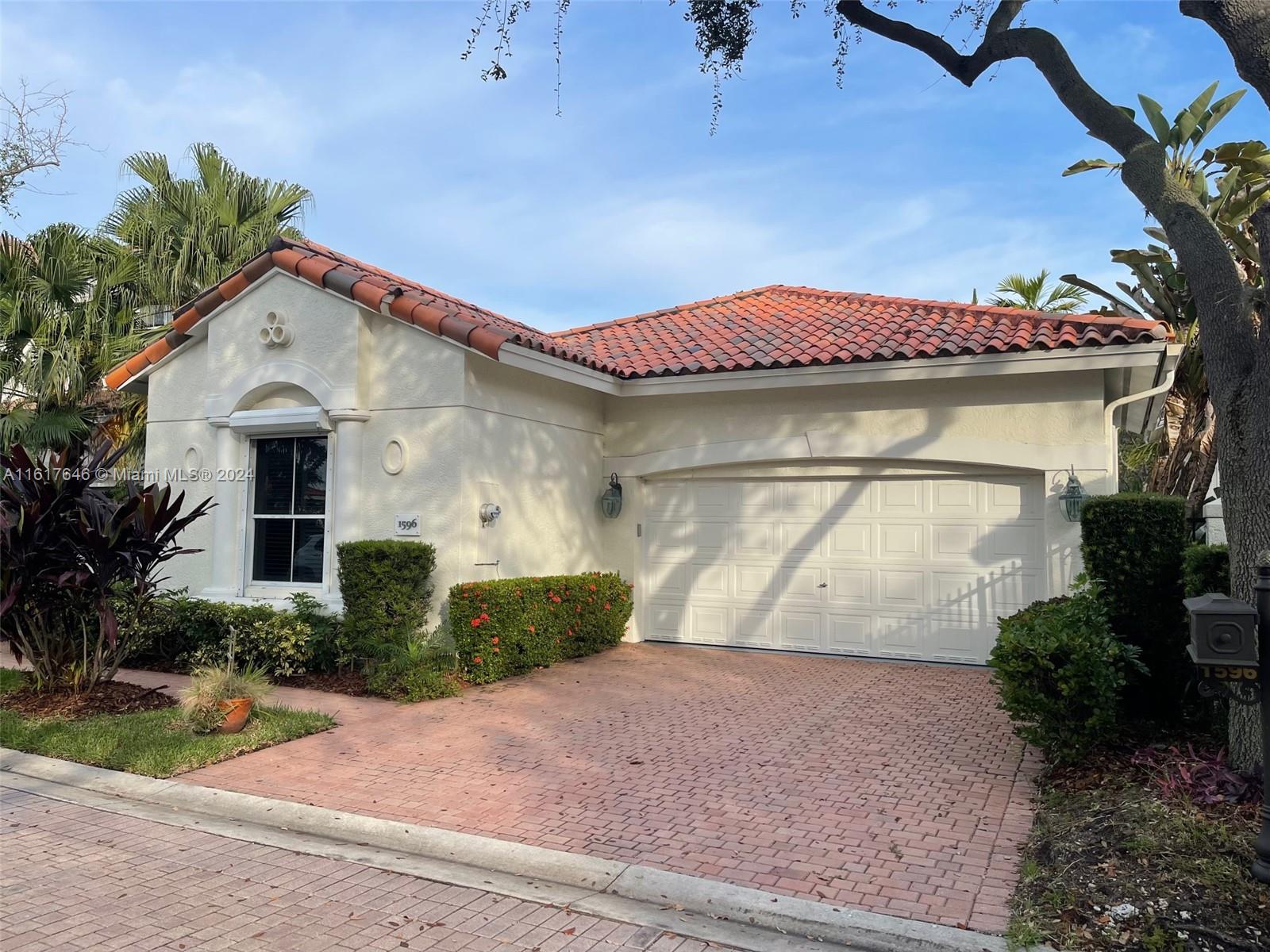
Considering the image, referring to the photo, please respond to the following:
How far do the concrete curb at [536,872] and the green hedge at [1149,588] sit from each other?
144 inches

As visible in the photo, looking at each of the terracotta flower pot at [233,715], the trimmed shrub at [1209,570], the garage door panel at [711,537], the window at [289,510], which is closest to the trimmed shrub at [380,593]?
the window at [289,510]

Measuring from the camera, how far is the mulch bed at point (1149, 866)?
383 centimetres

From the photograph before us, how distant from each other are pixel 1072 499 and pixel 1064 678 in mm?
4844

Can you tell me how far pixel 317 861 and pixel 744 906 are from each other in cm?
A: 243

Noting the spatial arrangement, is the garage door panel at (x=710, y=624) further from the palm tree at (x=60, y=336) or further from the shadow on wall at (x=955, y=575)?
the palm tree at (x=60, y=336)

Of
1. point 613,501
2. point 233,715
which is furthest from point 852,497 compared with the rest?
point 233,715

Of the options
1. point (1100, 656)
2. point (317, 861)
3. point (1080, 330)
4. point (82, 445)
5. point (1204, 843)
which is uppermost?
point (1080, 330)

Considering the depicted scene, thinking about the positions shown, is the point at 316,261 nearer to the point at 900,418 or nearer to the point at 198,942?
the point at 900,418

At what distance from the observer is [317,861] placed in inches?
198

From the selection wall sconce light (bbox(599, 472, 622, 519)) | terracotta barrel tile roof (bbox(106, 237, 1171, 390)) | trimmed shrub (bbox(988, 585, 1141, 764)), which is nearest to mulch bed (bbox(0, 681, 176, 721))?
terracotta barrel tile roof (bbox(106, 237, 1171, 390))

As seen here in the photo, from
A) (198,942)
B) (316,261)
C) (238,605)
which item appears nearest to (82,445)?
(238,605)

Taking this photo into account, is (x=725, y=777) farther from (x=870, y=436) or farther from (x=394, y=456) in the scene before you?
(x=870, y=436)

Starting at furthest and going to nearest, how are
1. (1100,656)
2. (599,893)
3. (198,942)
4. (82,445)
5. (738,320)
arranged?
1. (738,320)
2. (82,445)
3. (1100,656)
4. (599,893)
5. (198,942)

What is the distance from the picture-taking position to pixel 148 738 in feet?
23.8
